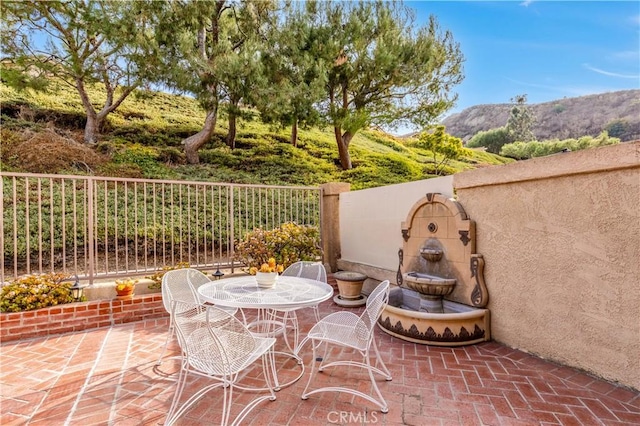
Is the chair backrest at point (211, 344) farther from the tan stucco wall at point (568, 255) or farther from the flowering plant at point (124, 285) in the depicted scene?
the tan stucco wall at point (568, 255)

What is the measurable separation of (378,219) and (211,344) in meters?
3.81

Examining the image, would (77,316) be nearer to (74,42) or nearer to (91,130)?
(91,130)

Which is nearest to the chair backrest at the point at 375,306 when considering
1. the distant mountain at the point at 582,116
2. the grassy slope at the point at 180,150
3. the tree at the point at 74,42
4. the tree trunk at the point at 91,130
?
the grassy slope at the point at 180,150

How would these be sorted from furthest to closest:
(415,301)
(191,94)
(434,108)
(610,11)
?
1. (434,108)
2. (191,94)
3. (610,11)
4. (415,301)

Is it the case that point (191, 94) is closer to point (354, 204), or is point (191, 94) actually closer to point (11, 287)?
point (354, 204)

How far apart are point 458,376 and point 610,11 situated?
35.1 ft

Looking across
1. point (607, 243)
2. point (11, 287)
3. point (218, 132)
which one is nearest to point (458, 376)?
point (607, 243)

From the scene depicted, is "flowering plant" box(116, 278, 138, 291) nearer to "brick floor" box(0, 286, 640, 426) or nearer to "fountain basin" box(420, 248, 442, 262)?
"brick floor" box(0, 286, 640, 426)

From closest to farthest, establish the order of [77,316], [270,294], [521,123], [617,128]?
[270,294] → [77,316] → [617,128] → [521,123]

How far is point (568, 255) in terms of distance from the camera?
2.95m

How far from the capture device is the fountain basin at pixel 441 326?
11.2 ft

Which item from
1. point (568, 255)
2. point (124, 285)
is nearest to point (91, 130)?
point (124, 285)

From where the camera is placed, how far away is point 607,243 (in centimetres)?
269

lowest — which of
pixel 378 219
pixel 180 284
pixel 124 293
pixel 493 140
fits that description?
pixel 124 293
